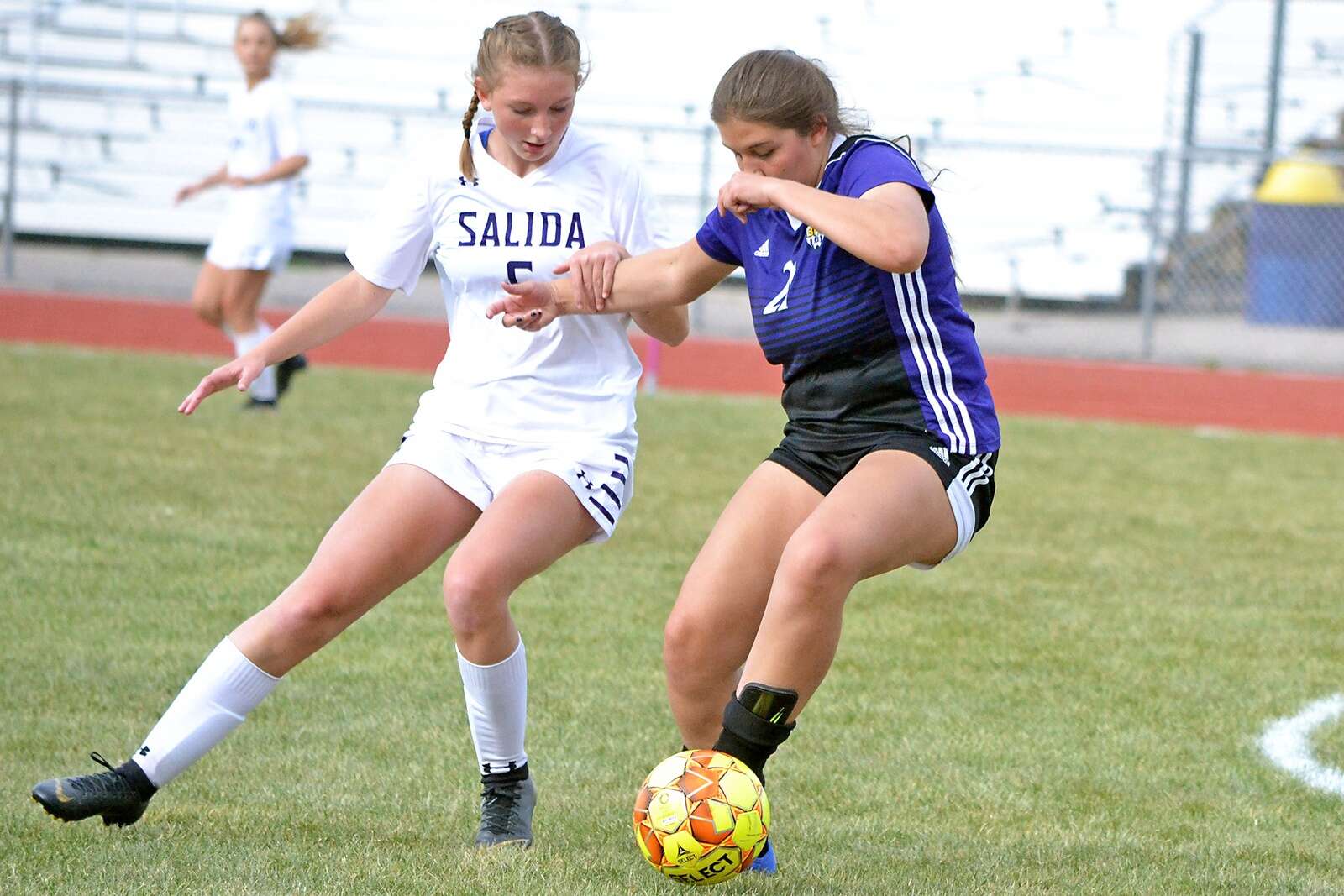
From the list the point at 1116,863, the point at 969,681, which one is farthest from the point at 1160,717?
the point at 1116,863

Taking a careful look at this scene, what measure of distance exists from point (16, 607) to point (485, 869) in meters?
2.79

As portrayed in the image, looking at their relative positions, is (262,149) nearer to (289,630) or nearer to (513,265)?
(513,265)

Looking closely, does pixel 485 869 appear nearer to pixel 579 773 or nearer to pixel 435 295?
pixel 579 773

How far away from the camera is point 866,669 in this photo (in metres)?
5.53

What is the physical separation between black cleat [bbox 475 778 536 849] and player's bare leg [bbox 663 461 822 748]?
1.57 ft

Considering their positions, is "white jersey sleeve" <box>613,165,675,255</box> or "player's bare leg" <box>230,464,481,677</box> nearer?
"player's bare leg" <box>230,464,481,677</box>

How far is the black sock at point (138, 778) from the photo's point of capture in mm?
3805

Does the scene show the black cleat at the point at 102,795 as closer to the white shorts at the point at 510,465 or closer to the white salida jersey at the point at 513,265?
the white shorts at the point at 510,465

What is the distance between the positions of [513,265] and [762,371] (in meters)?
8.94

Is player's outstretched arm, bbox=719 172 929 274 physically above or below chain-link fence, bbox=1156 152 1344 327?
above

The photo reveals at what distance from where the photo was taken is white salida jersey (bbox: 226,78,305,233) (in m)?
10.1

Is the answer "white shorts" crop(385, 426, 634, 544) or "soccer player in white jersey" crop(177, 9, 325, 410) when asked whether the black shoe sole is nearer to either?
"white shorts" crop(385, 426, 634, 544)

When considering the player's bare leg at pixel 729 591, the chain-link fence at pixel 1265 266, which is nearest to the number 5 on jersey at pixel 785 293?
the player's bare leg at pixel 729 591

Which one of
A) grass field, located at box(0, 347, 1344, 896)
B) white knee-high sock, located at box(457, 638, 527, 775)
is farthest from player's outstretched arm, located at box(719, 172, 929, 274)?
grass field, located at box(0, 347, 1344, 896)
